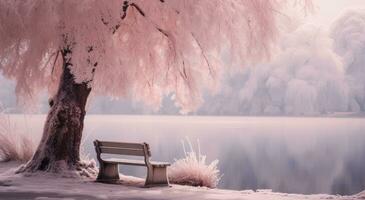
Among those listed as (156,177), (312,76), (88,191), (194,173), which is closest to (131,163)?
(156,177)

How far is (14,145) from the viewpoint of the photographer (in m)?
16.6

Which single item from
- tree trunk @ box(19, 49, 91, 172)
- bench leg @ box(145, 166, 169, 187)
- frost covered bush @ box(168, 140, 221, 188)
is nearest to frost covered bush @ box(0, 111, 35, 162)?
tree trunk @ box(19, 49, 91, 172)

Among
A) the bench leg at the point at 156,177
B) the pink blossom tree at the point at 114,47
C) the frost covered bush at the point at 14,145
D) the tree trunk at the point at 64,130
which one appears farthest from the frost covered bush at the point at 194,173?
the frost covered bush at the point at 14,145

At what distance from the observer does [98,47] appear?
12297 mm

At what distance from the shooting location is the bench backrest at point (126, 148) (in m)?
12.0

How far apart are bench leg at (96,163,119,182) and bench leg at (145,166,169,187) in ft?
3.24

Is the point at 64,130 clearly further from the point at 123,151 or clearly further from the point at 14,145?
the point at 14,145

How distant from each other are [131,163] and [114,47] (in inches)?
85.1

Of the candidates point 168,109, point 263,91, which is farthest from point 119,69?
point 168,109

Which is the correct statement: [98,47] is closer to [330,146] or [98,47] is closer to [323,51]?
[330,146]

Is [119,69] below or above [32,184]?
above

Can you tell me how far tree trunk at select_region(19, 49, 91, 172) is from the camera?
1326cm

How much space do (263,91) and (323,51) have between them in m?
11.5

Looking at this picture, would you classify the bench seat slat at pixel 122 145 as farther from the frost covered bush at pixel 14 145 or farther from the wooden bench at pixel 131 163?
the frost covered bush at pixel 14 145
